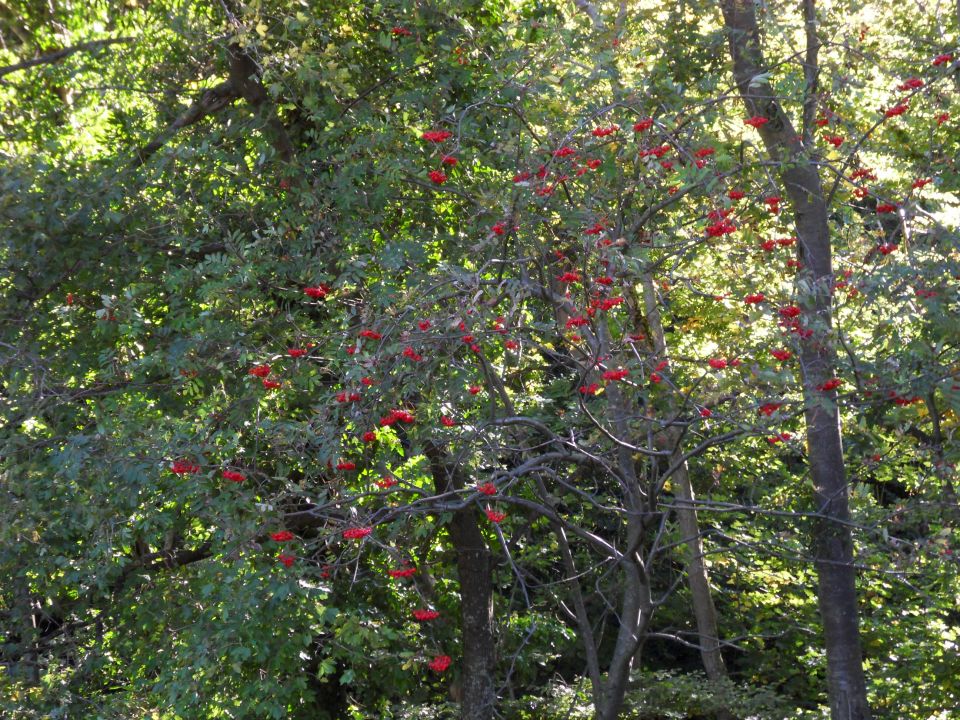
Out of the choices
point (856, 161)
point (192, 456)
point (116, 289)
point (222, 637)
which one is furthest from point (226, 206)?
point (856, 161)

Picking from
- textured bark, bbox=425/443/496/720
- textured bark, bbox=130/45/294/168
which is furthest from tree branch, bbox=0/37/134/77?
textured bark, bbox=425/443/496/720

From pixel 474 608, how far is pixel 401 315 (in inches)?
145

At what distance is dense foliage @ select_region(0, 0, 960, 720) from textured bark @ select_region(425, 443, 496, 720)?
0.08 ft

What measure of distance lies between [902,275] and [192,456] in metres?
3.60

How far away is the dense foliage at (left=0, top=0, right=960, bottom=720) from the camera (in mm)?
5320

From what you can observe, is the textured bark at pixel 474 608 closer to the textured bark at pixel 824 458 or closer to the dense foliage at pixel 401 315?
the dense foliage at pixel 401 315

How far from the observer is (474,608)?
26.9ft

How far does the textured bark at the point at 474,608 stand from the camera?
8008mm

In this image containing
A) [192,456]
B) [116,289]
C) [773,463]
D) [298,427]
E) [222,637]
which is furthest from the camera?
[773,463]

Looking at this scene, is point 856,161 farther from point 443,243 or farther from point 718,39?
point 443,243

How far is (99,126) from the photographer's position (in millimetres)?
8734

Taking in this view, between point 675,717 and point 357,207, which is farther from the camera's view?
point 675,717

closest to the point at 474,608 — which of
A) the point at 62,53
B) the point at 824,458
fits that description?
the point at 824,458

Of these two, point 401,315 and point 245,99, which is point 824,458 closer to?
point 401,315
